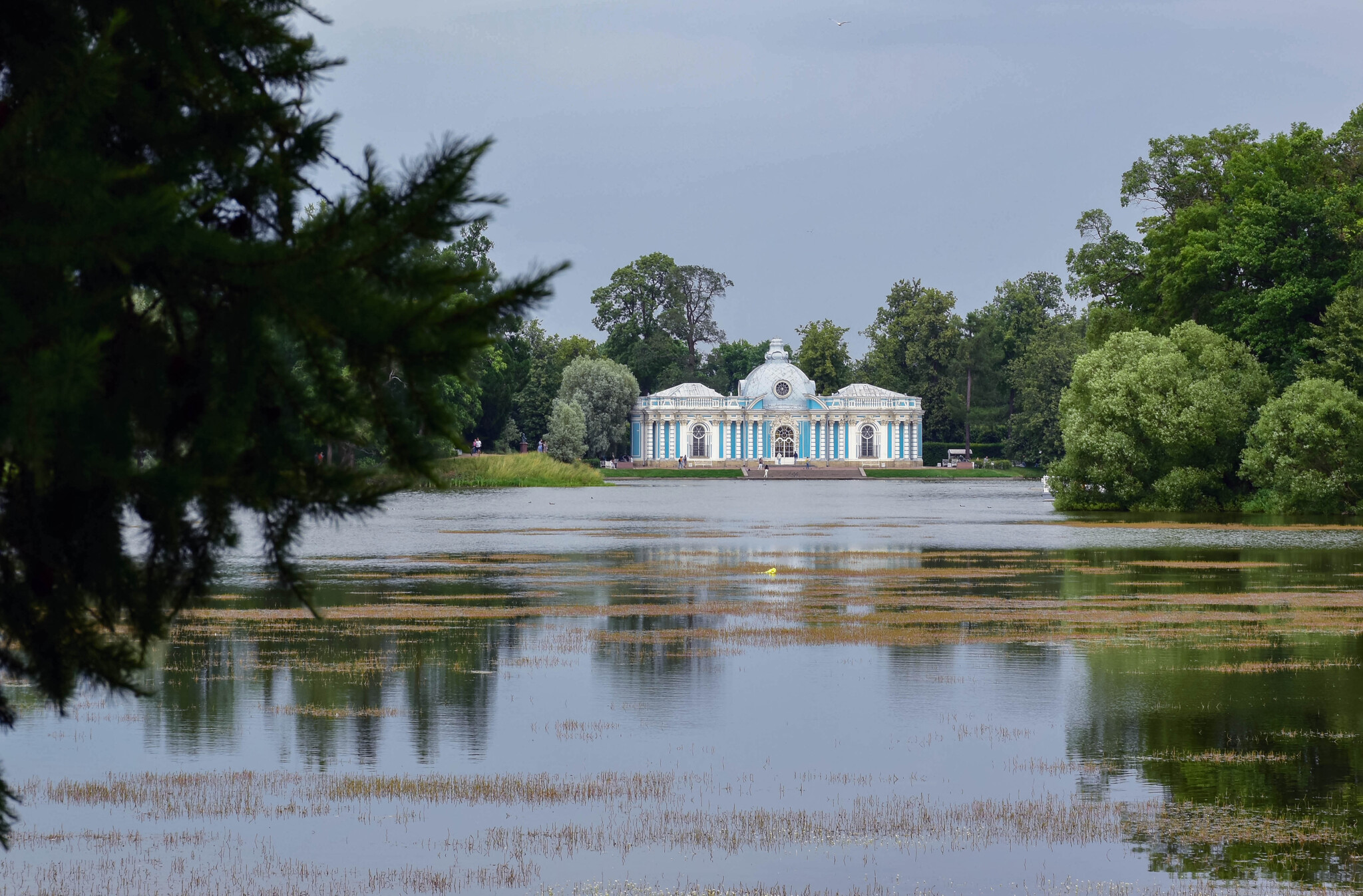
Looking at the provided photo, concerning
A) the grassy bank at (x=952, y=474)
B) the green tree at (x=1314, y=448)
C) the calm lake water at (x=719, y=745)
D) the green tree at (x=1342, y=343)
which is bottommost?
the calm lake water at (x=719, y=745)

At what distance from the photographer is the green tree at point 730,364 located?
5295 inches

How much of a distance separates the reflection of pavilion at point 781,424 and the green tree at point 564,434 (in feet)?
64.2

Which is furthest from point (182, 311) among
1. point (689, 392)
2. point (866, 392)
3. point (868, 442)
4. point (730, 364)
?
point (730, 364)

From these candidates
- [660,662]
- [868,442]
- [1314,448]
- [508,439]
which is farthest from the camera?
[868,442]

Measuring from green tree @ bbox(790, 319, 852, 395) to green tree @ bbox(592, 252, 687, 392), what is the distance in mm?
10156

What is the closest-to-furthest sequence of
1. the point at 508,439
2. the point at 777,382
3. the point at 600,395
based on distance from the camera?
1. the point at 508,439
2. the point at 600,395
3. the point at 777,382

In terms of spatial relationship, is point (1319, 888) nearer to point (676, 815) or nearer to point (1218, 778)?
point (1218, 778)

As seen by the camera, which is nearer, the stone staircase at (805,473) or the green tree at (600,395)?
the stone staircase at (805,473)

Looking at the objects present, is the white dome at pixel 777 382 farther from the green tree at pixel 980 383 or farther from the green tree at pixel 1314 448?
the green tree at pixel 1314 448

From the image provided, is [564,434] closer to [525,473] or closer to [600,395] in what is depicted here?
[600,395]

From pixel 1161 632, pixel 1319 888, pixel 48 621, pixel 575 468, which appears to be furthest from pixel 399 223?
pixel 575 468

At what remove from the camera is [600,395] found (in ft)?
355

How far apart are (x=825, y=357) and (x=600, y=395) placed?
1086 inches

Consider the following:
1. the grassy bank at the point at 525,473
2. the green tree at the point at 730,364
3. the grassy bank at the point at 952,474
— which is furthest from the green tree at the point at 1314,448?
the green tree at the point at 730,364
